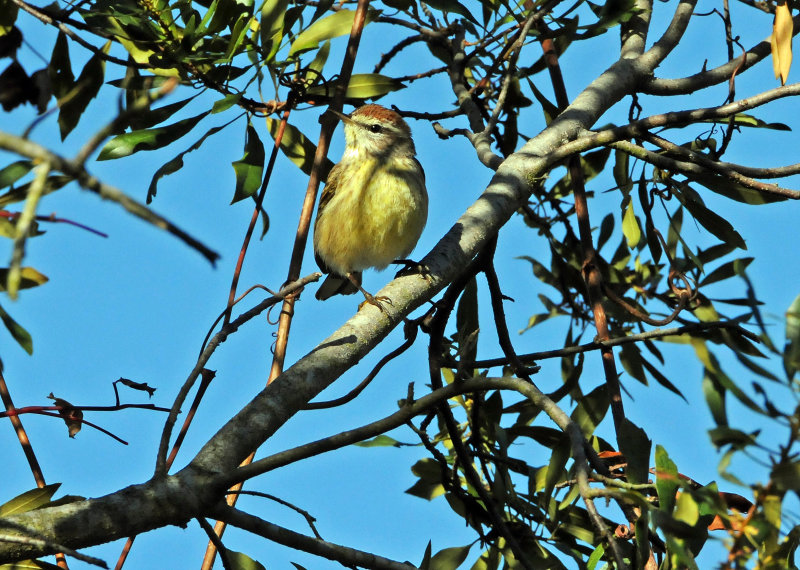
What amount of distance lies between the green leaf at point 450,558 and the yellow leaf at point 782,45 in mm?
2102

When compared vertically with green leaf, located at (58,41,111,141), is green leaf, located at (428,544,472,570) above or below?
below

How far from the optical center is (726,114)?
2674 millimetres

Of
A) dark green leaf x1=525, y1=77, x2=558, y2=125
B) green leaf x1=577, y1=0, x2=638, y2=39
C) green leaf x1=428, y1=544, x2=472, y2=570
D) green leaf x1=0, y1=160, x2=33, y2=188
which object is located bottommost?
green leaf x1=428, y1=544, x2=472, y2=570

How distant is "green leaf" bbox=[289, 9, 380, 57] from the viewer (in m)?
3.39

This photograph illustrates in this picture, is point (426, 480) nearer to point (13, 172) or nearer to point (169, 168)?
point (169, 168)

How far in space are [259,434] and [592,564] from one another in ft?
3.41

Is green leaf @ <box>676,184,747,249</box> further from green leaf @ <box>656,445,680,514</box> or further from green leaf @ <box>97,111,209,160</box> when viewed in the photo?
green leaf @ <box>97,111,209,160</box>

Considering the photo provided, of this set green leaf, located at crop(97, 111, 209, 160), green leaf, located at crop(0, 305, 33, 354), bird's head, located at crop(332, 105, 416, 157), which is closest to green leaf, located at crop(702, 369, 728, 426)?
green leaf, located at crop(0, 305, 33, 354)

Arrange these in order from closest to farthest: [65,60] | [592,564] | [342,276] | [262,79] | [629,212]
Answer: [592,564] < [65,60] < [262,79] < [629,212] < [342,276]

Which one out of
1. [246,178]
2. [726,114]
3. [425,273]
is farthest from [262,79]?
[726,114]

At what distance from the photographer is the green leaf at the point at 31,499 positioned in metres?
2.38

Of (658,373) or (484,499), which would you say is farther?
(658,373)

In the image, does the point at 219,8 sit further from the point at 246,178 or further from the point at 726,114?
the point at 726,114

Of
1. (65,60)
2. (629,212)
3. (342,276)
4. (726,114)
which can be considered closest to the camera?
(726,114)
